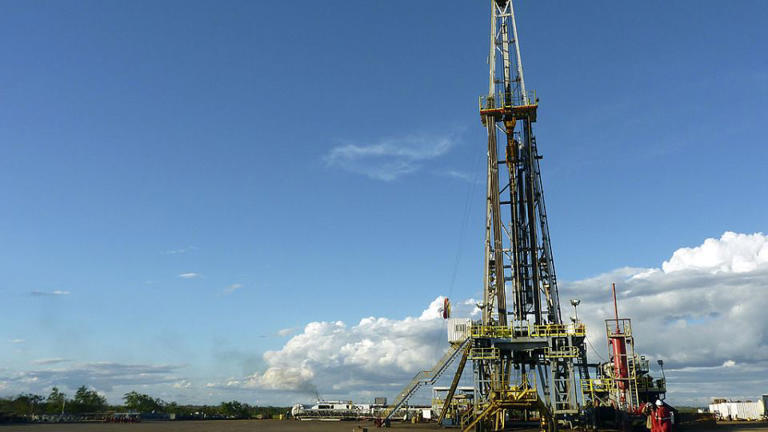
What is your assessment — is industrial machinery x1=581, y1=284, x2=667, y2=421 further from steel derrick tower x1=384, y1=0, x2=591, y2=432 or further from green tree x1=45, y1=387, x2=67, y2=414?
green tree x1=45, y1=387, x2=67, y2=414

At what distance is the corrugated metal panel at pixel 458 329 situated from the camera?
55.8m

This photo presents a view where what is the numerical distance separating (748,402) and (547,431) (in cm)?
5027

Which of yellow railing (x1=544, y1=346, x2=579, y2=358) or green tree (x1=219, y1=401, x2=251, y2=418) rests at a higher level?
yellow railing (x1=544, y1=346, x2=579, y2=358)

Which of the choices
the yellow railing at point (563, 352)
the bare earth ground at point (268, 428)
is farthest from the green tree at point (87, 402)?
the yellow railing at point (563, 352)

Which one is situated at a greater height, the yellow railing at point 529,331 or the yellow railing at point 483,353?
the yellow railing at point 529,331

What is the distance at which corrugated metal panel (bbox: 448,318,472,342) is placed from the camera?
55.8 meters

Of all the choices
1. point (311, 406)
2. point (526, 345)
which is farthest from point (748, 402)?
point (311, 406)

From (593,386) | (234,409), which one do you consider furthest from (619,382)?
(234,409)

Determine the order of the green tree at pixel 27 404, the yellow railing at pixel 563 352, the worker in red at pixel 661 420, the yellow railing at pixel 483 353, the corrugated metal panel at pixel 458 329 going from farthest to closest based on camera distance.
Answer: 1. the green tree at pixel 27 404
2. the corrugated metal panel at pixel 458 329
3. the yellow railing at pixel 483 353
4. the yellow railing at pixel 563 352
5. the worker in red at pixel 661 420

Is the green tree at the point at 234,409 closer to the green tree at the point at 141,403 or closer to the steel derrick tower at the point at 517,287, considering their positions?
the green tree at the point at 141,403

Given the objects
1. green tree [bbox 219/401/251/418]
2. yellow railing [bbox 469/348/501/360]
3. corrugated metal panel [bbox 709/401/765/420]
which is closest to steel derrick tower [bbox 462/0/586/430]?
yellow railing [bbox 469/348/501/360]

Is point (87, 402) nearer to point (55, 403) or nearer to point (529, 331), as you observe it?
point (55, 403)

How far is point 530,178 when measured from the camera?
6103 cm

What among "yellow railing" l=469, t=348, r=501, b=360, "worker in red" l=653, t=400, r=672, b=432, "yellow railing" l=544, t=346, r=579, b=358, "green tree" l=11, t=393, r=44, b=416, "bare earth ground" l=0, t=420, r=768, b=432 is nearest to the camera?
"worker in red" l=653, t=400, r=672, b=432
